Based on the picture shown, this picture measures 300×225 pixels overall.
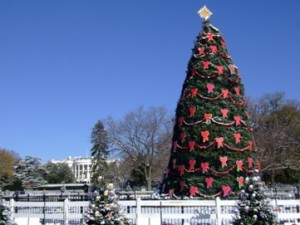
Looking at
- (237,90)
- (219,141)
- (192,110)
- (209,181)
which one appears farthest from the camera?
(237,90)

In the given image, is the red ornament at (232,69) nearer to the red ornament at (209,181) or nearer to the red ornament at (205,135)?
the red ornament at (205,135)

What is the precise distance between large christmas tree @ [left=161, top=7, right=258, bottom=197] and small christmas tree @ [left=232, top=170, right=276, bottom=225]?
9335 mm

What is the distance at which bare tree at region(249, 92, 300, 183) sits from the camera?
47.3m

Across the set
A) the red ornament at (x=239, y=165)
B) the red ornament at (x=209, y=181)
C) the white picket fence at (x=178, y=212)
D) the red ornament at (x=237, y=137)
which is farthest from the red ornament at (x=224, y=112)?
the white picket fence at (x=178, y=212)

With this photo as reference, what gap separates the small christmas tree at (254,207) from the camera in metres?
11.2

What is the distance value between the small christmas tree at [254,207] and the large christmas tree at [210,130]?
9.33 m

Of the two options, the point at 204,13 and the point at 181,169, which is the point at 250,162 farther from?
the point at 204,13

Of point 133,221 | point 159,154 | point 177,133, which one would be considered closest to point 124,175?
point 159,154

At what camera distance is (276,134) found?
163 feet

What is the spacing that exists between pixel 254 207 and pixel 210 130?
10379 mm

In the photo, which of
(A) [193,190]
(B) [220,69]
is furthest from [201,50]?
(A) [193,190]

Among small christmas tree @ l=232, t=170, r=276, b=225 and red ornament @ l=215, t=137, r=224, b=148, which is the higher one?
red ornament @ l=215, t=137, r=224, b=148

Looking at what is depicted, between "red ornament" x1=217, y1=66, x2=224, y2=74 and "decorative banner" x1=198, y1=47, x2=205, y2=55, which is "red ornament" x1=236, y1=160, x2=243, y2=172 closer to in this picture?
"red ornament" x1=217, y1=66, x2=224, y2=74

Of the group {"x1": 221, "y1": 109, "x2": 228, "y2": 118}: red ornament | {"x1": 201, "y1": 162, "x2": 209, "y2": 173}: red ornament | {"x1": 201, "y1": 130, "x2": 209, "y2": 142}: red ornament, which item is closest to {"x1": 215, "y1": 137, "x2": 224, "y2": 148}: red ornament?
{"x1": 201, "y1": 130, "x2": 209, "y2": 142}: red ornament
